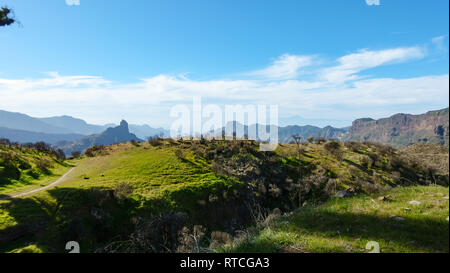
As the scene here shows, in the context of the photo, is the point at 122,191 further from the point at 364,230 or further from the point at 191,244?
the point at 364,230

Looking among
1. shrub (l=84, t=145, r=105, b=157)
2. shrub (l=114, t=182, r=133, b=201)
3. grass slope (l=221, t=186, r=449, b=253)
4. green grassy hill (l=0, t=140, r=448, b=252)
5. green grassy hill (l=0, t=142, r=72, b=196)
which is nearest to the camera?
grass slope (l=221, t=186, r=449, b=253)

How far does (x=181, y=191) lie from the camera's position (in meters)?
27.2

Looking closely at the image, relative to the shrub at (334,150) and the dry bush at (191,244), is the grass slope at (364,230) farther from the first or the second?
the shrub at (334,150)

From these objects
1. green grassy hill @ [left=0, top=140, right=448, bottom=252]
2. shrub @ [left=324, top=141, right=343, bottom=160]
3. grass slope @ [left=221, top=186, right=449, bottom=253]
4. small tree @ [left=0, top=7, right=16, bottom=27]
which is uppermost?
small tree @ [left=0, top=7, right=16, bottom=27]

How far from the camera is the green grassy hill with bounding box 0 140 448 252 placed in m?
15.4

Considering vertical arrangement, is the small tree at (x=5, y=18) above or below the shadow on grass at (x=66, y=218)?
above

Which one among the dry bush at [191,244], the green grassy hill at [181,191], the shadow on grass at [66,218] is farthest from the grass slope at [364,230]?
the shadow on grass at [66,218]

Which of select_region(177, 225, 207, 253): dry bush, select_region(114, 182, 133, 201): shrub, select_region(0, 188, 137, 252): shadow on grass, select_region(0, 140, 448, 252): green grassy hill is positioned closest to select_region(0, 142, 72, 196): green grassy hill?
select_region(0, 140, 448, 252): green grassy hill

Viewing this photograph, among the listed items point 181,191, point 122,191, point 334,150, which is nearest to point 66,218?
point 122,191

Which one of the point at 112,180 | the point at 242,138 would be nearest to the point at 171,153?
the point at 112,180

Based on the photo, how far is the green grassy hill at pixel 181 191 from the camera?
1542cm

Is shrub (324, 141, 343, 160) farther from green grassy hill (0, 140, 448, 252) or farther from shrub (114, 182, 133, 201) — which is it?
shrub (114, 182, 133, 201)

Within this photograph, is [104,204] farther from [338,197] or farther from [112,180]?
[338,197]
